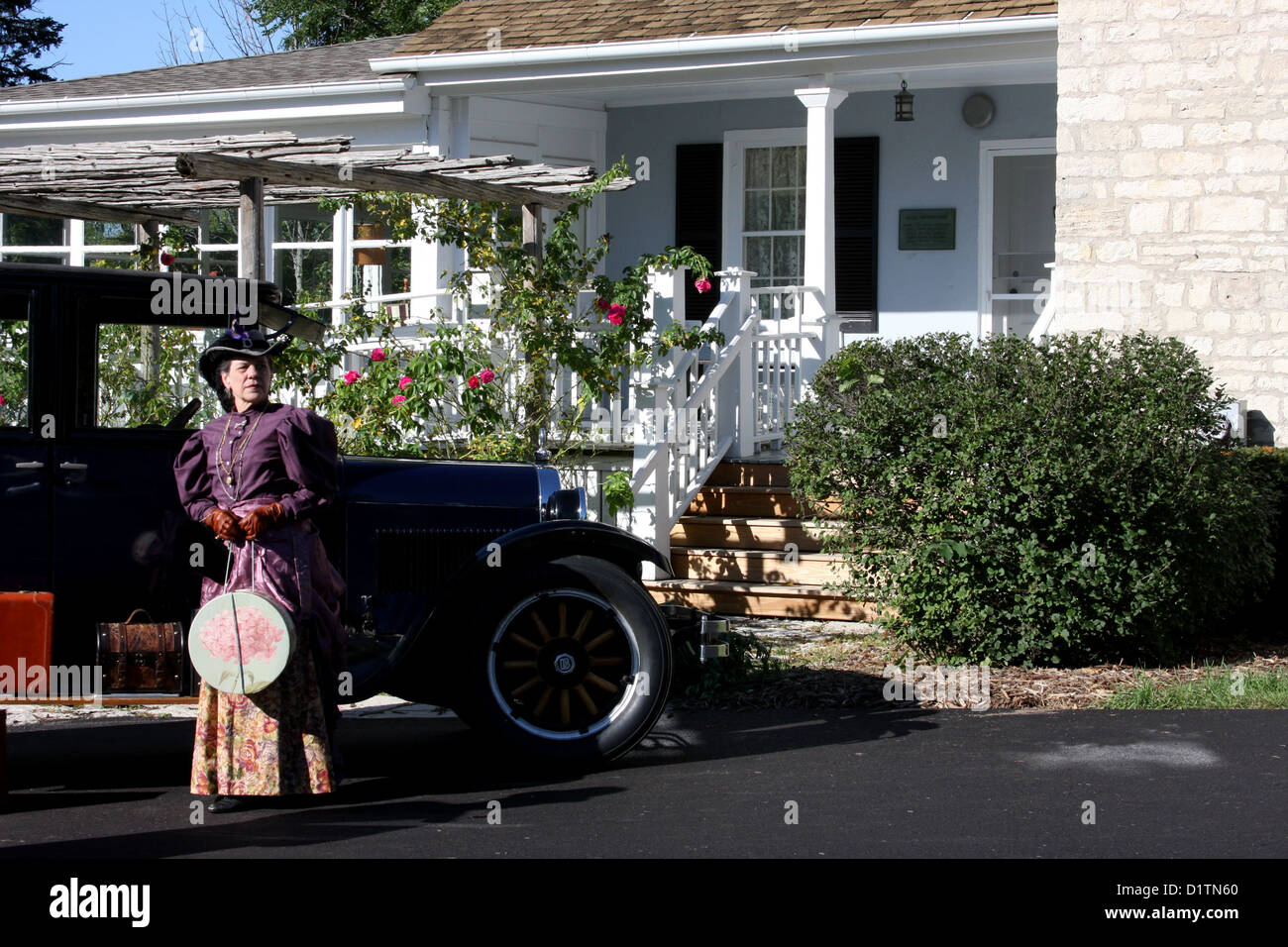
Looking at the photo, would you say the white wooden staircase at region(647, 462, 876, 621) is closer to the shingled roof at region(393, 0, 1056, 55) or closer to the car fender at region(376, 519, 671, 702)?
the car fender at region(376, 519, 671, 702)

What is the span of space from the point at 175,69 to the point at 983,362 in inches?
415

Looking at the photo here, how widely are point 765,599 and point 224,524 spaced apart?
16.8 ft

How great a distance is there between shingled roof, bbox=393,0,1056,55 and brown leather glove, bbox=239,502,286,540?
7558 millimetres

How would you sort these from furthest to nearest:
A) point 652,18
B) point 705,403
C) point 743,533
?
point 652,18 → point 705,403 → point 743,533

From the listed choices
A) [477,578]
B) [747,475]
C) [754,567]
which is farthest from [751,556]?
[477,578]

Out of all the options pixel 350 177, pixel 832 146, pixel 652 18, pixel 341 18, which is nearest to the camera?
pixel 350 177

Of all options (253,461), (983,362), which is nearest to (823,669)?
(983,362)

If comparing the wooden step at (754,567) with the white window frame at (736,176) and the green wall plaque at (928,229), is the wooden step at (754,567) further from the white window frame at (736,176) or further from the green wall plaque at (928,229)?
the white window frame at (736,176)

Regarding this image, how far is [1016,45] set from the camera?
11359 millimetres

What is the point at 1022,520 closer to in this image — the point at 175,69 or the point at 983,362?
the point at 983,362

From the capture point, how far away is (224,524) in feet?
17.8

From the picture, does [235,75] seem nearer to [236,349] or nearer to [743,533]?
[743,533]

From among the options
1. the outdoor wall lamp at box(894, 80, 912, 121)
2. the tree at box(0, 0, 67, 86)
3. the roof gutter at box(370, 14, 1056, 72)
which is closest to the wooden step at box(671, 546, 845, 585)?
the roof gutter at box(370, 14, 1056, 72)
